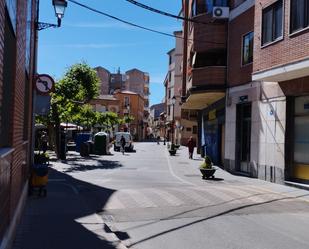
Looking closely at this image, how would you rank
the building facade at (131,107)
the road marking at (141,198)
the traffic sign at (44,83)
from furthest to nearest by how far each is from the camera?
the building facade at (131,107), the traffic sign at (44,83), the road marking at (141,198)

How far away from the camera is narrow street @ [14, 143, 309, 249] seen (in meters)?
8.70

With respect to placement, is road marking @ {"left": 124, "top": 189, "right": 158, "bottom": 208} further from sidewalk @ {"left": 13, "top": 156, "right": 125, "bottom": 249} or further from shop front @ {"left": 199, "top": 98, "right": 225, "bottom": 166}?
shop front @ {"left": 199, "top": 98, "right": 225, "bottom": 166}

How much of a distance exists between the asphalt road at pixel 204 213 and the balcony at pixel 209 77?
8166 mm

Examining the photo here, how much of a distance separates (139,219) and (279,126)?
397 inches

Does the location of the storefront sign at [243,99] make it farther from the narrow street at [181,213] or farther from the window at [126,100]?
the window at [126,100]

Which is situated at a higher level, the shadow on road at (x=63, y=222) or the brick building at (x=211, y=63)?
the brick building at (x=211, y=63)

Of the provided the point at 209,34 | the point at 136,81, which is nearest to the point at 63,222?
the point at 209,34

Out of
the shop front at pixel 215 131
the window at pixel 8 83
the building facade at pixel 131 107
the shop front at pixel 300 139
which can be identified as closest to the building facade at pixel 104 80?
the building facade at pixel 131 107

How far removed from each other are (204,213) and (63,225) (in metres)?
3.56

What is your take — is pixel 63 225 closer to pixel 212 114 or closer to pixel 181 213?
pixel 181 213

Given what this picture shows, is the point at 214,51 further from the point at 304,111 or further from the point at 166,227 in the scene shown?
the point at 166,227

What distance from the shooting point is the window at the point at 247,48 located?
2341 cm

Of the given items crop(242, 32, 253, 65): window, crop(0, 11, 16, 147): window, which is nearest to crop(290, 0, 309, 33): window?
crop(242, 32, 253, 65): window

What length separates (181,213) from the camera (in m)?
11.9
